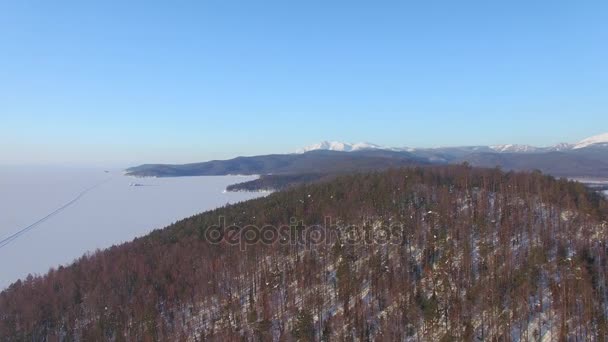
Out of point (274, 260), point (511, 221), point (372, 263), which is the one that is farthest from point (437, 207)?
point (274, 260)

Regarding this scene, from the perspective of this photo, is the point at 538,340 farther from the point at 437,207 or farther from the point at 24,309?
the point at 24,309

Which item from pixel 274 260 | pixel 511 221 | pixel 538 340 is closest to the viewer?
pixel 538 340
